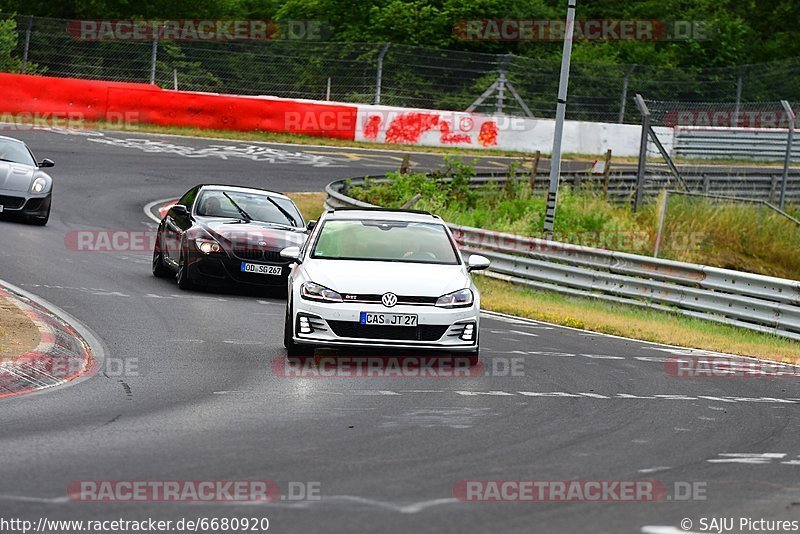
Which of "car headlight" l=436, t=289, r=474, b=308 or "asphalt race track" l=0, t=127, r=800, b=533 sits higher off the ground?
"car headlight" l=436, t=289, r=474, b=308

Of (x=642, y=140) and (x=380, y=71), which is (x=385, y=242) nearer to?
(x=642, y=140)

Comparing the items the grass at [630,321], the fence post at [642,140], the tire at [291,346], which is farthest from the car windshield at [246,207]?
the fence post at [642,140]

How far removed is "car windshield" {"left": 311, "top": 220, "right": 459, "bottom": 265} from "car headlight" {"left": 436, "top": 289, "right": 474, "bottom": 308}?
0.71m

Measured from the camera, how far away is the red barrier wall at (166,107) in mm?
37156

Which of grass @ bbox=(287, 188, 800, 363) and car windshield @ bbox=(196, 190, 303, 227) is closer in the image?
grass @ bbox=(287, 188, 800, 363)

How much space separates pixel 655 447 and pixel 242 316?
289 inches

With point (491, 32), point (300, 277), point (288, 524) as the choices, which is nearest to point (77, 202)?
point (300, 277)

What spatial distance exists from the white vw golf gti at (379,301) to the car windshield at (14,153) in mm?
11249

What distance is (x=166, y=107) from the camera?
39469 mm

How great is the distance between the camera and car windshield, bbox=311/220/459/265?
12750 millimetres

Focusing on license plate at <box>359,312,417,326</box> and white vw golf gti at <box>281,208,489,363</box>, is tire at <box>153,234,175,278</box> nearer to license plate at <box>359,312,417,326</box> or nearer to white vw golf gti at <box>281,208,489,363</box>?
white vw golf gti at <box>281,208,489,363</box>

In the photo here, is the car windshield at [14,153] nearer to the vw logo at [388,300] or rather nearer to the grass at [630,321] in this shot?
the grass at [630,321]

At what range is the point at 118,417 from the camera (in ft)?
29.7

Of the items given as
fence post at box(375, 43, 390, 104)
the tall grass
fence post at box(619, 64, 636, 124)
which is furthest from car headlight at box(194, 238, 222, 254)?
fence post at box(619, 64, 636, 124)
